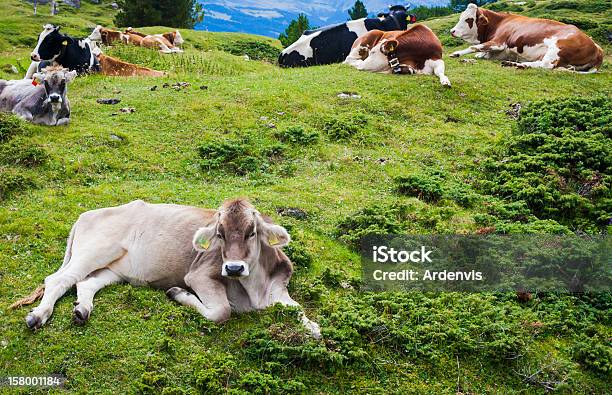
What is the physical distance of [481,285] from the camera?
340 inches

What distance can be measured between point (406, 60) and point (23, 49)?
18.3m

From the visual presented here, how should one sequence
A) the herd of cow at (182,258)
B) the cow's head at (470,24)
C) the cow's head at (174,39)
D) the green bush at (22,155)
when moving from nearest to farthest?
the herd of cow at (182,258) < the green bush at (22,155) < the cow's head at (470,24) < the cow's head at (174,39)

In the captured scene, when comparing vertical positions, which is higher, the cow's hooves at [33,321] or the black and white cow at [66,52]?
the cow's hooves at [33,321]

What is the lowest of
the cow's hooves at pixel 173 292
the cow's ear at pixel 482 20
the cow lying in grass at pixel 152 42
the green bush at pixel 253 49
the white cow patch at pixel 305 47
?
the green bush at pixel 253 49

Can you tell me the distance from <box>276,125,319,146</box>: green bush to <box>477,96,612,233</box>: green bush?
3.54 meters

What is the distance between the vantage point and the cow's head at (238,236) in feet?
24.2

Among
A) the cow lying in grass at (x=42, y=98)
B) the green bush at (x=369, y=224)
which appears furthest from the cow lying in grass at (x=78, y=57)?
the green bush at (x=369, y=224)

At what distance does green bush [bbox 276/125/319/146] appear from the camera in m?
13.6

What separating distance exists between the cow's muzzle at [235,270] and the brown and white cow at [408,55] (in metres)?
12.1

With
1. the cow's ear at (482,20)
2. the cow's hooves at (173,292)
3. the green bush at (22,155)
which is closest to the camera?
the cow's hooves at (173,292)

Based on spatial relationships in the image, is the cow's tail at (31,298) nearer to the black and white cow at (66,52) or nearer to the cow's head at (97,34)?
the black and white cow at (66,52)

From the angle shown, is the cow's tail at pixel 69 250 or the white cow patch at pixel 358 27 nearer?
the cow's tail at pixel 69 250

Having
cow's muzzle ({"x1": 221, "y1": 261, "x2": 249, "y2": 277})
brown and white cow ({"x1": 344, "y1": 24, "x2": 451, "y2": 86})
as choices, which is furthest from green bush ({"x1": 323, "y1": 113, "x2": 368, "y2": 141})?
cow's muzzle ({"x1": 221, "y1": 261, "x2": 249, "y2": 277})

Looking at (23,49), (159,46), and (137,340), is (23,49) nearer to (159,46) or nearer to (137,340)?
(159,46)
